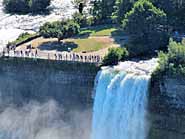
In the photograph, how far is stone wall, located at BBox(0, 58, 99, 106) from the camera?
70.2m

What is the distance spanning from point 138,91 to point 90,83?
7.63 meters

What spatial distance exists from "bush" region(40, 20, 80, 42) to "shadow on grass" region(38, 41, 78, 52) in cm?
86

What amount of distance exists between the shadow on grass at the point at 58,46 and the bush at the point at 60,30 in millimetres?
863

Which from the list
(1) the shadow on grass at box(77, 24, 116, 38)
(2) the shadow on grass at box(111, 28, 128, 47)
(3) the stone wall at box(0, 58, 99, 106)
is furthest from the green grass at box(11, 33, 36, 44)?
(2) the shadow on grass at box(111, 28, 128, 47)

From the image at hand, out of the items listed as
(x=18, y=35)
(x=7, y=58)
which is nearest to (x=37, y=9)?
(x=18, y=35)

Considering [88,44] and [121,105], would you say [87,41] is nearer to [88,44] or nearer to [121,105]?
[88,44]

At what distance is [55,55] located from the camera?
242 ft

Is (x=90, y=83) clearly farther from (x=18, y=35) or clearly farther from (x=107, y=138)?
(x=18, y=35)

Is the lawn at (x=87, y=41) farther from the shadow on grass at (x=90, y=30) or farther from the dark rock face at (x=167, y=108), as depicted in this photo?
the dark rock face at (x=167, y=108)

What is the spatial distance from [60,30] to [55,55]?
6183 millimetres

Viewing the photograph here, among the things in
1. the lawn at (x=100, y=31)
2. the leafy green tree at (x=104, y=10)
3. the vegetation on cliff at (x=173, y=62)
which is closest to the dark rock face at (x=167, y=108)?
the vegetation on cliff at (x=173, y=62)

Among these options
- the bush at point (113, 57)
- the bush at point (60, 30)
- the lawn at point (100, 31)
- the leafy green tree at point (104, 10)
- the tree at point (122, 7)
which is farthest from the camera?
the leafy green tree at point (104, 10)

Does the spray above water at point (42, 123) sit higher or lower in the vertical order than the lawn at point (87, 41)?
lower

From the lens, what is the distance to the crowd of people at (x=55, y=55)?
70.9m
